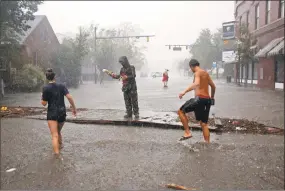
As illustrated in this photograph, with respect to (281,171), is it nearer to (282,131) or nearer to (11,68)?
(282,131)

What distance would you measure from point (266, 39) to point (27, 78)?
25.6m

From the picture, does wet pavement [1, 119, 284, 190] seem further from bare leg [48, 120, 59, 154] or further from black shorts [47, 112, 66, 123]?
black shorts [47, 112, 66, 123]

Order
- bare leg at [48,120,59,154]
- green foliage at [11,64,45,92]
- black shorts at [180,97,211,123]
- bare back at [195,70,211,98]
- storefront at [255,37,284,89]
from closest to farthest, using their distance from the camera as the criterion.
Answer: green foliage at [11,64,45,92] < bare back at [195,70,211,98] < black shorts at [180,97,211,123] < bare leg at [48,120,59,154] < storefront at [255,37,284,89]

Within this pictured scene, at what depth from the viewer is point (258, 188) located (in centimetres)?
425

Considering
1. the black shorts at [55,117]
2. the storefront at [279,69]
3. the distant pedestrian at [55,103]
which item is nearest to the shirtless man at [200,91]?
the distant pedestrian at [55,103]

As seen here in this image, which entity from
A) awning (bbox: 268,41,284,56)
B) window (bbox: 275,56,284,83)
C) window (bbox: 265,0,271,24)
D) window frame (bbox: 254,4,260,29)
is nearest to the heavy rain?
awning (bbox: 268,41,284,56)

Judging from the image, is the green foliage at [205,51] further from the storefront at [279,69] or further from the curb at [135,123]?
the storefront at [279,69]

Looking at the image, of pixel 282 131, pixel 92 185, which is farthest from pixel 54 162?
pixel 282 131

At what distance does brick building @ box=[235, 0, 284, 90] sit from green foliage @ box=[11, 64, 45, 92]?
64.2ft

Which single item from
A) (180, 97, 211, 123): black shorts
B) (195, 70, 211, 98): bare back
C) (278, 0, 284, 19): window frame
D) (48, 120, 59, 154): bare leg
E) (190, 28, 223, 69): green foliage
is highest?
(278, 0, 284, 19): window frame

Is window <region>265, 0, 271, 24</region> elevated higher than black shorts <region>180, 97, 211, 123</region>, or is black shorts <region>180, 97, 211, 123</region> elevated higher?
window <region>265, 0, 271, 24</region>

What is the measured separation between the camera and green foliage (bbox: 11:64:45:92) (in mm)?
3478

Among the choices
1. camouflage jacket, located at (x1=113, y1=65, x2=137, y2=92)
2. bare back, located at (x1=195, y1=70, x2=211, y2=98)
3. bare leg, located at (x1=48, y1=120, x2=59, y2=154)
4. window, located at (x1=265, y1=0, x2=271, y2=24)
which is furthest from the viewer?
window, located at (x1=265, y1=0, x2=271, y2=24)

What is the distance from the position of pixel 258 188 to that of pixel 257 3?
86.3 ft
